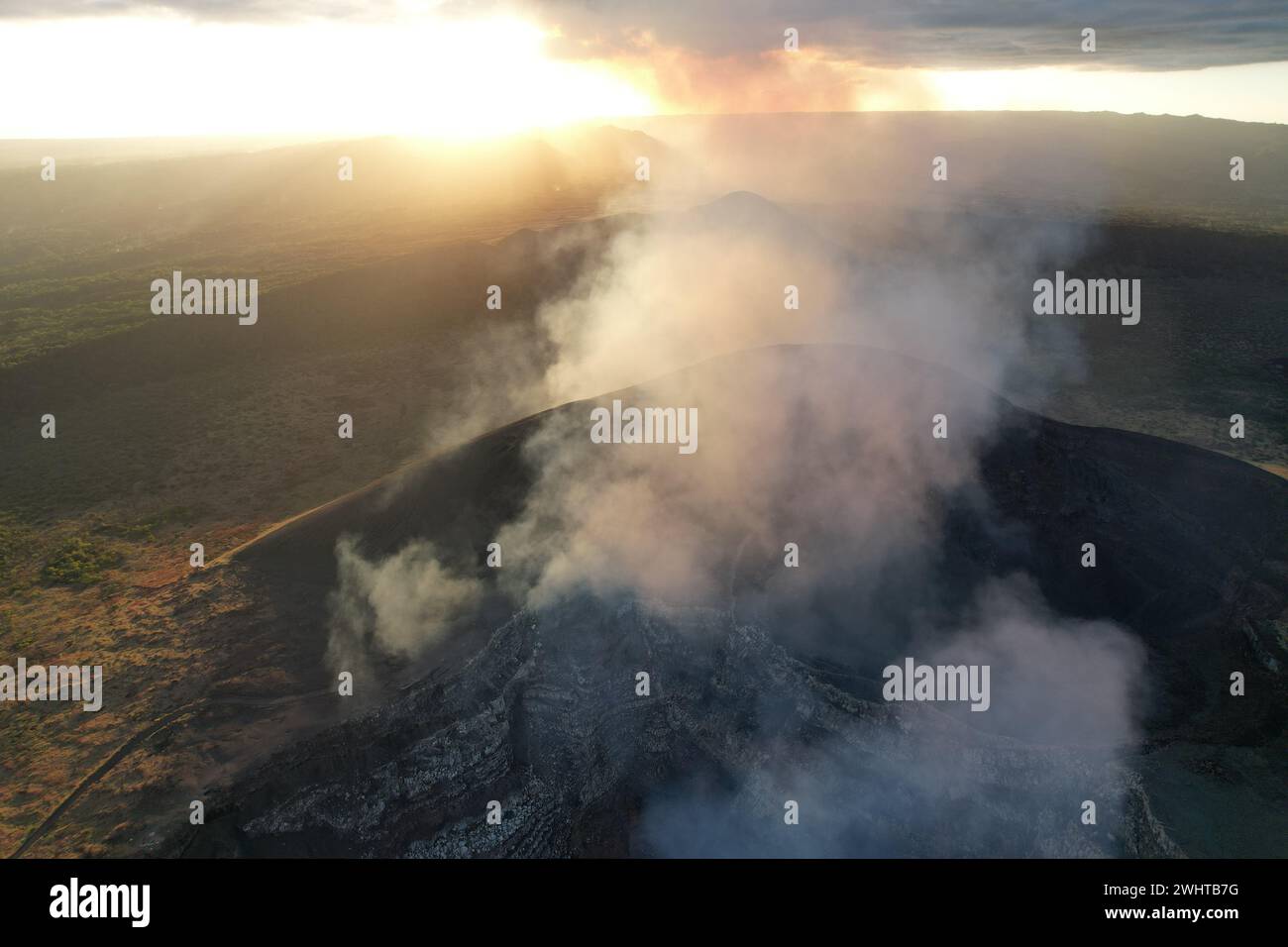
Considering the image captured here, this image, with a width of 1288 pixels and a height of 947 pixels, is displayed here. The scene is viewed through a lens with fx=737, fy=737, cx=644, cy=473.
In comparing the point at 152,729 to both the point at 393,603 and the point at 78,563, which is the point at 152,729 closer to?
the point at 393,603

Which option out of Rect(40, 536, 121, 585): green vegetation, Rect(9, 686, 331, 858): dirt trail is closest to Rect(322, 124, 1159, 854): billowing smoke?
Rect(9, 686, 331, 858): dirt trail

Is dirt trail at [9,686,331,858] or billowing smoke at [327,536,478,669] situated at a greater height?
billowing smoke at [327,536,478,669]

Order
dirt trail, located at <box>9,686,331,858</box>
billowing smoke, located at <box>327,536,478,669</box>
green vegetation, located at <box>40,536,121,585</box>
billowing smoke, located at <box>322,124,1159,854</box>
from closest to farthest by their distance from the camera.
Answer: billowing smoke, located at <box>322,124,1159,854</box>, dirt trail, located at <box>9,686,331,858</box>, billowing smoke, located at <box>327,536,478,669</box>, green vegetation, located at <box>40,536,121,585</box>

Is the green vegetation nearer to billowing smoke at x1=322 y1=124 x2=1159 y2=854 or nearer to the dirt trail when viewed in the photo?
the dirt trail

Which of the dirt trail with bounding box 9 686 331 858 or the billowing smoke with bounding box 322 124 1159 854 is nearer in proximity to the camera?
the billowing smoke with bounding box 322 124 1159 854

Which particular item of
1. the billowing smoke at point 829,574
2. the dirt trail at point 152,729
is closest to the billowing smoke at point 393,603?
the billowing smoke at point 829,574

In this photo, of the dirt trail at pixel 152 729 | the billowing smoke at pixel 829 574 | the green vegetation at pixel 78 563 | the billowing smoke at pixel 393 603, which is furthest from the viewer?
the green vegetation at pixel 78 563

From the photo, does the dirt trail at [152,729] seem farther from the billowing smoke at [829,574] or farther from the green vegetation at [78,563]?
the green vegetation at [78,563]

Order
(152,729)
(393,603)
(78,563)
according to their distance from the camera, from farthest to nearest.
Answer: (78,563) → (393,603) → (152,729)

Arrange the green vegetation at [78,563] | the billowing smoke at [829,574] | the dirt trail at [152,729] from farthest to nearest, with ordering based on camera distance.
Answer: the green vegetation at [78,563], the dirt trail at [152,729], the billowing smoke at [829,574]

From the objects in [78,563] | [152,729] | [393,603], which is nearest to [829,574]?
[393,603]

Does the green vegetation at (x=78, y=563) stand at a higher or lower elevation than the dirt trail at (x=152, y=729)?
higher
